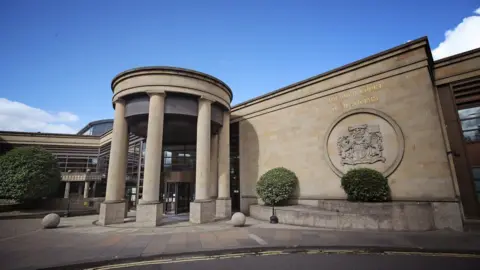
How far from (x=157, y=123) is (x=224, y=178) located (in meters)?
6.48

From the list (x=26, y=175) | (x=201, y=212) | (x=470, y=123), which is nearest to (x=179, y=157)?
(x=201, y=212)

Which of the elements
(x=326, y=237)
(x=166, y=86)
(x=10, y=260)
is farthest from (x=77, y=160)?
(x=326, y=237)

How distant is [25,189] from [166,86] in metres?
18.0

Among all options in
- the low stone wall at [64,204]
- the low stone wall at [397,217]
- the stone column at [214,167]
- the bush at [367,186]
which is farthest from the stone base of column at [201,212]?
the low stone wall at [64,204]

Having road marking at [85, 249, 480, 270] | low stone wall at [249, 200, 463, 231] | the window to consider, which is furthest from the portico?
low stone wall at [249, 200, 463, 231]

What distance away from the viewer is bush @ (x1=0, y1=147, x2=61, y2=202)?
2047 cm

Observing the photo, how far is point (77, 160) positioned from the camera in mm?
36938

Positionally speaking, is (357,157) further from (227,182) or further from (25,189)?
(25,189)

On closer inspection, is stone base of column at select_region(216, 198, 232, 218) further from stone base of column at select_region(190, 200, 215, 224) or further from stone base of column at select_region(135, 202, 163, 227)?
stone base of column at select_region(135, 202, 163, 227)

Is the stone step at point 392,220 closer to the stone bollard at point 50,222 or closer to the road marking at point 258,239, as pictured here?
the road marking at point 258,239

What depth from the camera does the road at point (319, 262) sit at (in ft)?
20.2

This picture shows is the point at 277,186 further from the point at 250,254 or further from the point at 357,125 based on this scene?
the point at 250,254

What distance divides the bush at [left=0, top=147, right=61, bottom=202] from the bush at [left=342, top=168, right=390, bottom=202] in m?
26.7

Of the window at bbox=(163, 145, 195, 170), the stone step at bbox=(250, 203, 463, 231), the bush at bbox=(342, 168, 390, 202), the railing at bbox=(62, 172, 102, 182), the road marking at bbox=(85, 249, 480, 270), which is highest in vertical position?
the window at bbox=(163, 145, 195, 170)
